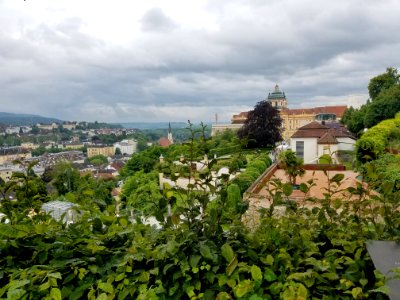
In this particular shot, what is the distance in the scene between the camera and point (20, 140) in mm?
127188

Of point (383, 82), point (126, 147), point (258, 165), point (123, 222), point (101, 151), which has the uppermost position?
point (383, 82)

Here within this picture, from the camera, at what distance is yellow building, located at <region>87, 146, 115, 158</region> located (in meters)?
118

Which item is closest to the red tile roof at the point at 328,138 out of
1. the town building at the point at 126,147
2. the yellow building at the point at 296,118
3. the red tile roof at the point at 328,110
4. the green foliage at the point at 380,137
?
the green foliage at the point at 380,137

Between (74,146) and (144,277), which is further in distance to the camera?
(74,146)

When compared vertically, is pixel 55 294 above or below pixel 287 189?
below

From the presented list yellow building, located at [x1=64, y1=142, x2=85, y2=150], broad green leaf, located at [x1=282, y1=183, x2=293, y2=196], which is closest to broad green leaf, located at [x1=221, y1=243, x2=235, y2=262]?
broad green leaf, located at [x1=282, y1=183, x2=293, y2=196]

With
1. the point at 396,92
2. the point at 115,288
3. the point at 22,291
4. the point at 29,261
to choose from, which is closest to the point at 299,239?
the point at 115,288

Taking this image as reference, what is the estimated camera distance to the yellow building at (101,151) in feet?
386

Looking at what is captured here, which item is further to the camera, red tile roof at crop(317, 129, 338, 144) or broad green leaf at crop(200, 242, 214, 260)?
red tile roof at crop(317, 129, 338, 144)

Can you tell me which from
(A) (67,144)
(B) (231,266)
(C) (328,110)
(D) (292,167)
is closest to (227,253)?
(B) (231,266)

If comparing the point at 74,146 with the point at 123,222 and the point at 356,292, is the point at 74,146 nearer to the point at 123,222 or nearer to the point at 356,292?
the point at 123,222

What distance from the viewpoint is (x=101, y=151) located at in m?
121

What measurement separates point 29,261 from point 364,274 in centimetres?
162

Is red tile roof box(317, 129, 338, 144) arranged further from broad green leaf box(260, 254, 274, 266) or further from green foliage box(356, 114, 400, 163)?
broad green leaf box(260, 254, 274, 266)
